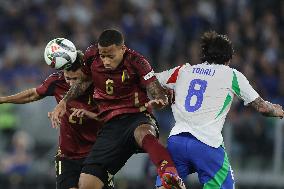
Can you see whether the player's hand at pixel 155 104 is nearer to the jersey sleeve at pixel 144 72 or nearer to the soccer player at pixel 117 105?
the soccer player at pixel 117 105

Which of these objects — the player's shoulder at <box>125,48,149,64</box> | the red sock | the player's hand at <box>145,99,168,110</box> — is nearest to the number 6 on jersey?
the player's hand at <box>145,99,168,110</box>

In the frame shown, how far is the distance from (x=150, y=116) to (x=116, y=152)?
21.5 inches

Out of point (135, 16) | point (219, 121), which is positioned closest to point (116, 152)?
point (219, 121)

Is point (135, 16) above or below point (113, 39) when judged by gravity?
above

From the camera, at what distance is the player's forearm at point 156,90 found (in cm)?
975

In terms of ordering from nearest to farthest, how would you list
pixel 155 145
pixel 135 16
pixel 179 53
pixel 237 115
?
1. pixel 155 145
2. pixel 237 115
3. pixel 179 53
4. pixel 135 16

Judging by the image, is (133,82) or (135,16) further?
(135,16)

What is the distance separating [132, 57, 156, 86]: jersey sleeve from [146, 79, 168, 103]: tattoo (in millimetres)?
50

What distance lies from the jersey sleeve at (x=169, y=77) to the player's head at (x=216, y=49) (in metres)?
0.34

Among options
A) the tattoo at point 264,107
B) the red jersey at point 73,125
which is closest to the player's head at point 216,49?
the tattoo at point 264,107

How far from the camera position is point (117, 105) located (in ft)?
32.9

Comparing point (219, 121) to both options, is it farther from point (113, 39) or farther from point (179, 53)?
point (179, 53)

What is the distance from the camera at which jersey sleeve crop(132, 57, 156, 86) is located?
987 centimetres

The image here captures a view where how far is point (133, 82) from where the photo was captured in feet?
32.9
